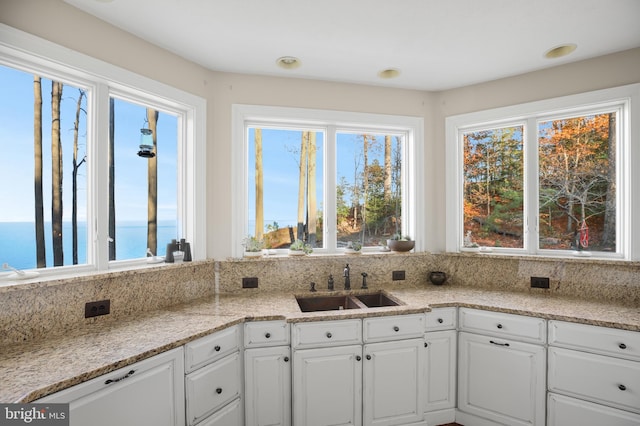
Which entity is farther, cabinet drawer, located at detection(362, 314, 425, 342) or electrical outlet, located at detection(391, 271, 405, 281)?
electrical outlet, located at detection(391, 271, 405, 281)

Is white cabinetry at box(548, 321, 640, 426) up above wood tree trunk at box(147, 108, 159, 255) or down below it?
below

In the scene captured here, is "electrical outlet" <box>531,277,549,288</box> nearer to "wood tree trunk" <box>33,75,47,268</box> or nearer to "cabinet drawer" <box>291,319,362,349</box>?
"cabinet drawer" <box>291,319,362,349</box>

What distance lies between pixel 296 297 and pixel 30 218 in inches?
71.7

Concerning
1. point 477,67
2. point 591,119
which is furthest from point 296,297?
point 591,119

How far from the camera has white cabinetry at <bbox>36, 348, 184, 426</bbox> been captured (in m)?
1.29

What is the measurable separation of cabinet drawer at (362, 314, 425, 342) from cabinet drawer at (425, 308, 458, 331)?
12 centimetres

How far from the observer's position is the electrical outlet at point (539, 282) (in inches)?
102

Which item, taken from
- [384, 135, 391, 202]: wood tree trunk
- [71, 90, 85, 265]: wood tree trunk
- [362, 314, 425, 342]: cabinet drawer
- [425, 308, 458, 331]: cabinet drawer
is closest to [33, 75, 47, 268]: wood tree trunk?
[71, 90, 85, 265]: wood tree trunk

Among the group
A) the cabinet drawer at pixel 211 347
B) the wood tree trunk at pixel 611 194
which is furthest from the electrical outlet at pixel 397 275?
the wood tree trunk at pixel 611 194

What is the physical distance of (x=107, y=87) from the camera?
207 centimetres

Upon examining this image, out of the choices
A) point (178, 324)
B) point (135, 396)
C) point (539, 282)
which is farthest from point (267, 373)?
point (539, 282)

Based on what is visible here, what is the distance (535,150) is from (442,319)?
179 centimetres

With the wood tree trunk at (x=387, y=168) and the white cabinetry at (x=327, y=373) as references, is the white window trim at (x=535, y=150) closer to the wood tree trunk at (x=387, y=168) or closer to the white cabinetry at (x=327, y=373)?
the wood tree trunk at (x=387, y=168)

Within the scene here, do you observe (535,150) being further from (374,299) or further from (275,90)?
(275,90)
